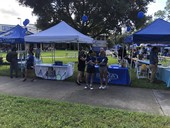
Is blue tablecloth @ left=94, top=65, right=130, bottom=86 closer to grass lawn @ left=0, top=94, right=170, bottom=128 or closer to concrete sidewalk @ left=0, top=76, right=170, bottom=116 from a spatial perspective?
concrete sidewalk @ left=0, top=76, right=170, bottom=116

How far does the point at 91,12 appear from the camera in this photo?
2556 centimetres

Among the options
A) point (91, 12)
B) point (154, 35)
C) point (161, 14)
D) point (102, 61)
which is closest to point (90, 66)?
point (102, 61)

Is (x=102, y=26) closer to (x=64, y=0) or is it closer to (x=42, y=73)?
(x=64, y=0)

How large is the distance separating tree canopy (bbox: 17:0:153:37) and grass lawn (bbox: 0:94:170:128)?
57.5 feet

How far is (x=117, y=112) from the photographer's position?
21.7 ft

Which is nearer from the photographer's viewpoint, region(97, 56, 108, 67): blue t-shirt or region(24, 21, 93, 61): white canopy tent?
region(97, 56, 108, 67): blue t-shirt

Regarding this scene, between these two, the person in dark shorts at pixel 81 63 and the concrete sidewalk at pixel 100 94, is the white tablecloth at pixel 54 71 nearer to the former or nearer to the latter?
the concrete sidewalk at pixel 100 94

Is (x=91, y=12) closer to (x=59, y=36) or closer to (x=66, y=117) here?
(x=59, y=36)

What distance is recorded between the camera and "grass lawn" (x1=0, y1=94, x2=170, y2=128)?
5574 millimetres

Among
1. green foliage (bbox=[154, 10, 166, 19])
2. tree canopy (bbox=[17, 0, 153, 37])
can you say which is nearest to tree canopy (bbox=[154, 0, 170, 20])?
green foliage (bbox=[154, 10, 166, 19])

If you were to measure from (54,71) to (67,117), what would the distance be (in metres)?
6.45

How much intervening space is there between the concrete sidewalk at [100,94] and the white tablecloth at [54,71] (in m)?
0.94

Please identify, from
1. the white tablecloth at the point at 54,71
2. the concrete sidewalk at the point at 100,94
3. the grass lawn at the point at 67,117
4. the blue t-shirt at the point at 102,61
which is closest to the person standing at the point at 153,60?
the concrete sidewalk at the point at 100,94

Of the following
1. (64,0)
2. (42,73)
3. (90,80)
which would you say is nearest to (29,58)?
(42,73)
